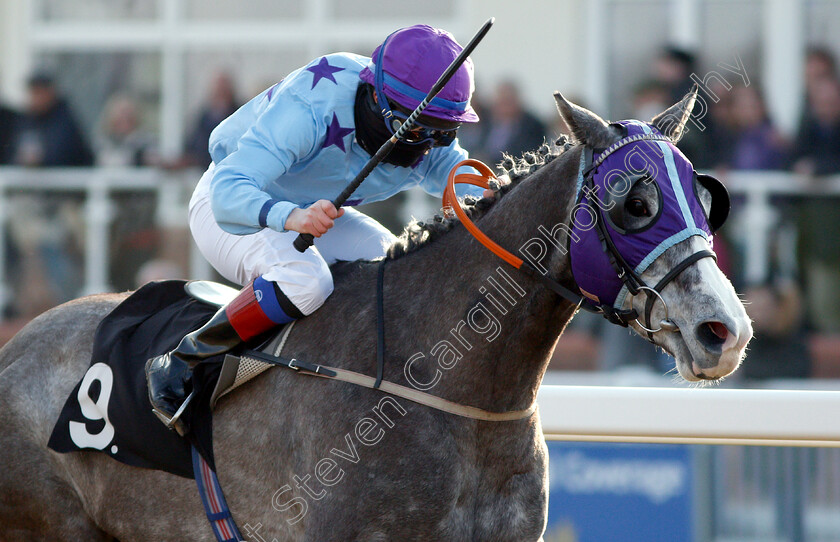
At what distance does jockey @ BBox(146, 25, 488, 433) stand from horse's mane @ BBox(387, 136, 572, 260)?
190mm

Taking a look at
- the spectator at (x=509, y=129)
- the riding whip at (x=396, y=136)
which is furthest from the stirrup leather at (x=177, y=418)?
the spectator at (x=509, y=129)

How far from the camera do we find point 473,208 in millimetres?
2773

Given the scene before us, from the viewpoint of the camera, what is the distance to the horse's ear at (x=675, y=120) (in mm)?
2592

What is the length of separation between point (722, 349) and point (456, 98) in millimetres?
956

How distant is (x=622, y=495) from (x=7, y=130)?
16.1ft

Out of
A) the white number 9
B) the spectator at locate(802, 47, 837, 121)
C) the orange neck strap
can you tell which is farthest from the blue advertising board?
the spectator at locate(802, 47, 837, 121)

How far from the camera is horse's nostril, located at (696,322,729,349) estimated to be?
2.25 m

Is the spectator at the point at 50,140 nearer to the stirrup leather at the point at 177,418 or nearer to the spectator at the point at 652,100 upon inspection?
the spectator at the point at 652,100

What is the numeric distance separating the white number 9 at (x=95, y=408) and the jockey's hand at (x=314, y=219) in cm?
85

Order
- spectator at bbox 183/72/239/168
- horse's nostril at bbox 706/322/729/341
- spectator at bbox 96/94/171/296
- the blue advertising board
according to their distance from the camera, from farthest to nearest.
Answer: spectator at bbox 96/94/171/296 → spectator at bbox 183/72/239/168 → the blue advertising board → horse's nostril at bbox 706/322/729/341

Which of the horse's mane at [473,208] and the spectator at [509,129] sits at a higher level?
the horse's mane at [473,208]

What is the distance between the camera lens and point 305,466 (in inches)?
104

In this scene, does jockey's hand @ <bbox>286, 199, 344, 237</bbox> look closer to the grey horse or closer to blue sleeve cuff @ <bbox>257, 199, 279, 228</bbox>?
blue sleeve cuff @ <bbox>257, 199, 279, 228</bbox>

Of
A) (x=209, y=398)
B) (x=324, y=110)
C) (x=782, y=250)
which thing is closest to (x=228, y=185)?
(x=324, y=110)
